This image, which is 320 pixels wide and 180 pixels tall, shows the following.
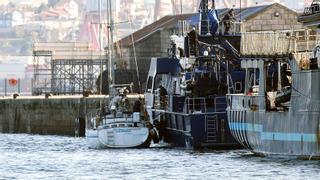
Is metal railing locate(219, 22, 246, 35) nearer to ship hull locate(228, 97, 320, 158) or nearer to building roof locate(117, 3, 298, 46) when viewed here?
ship hull locate(228, 97, 320, 158)

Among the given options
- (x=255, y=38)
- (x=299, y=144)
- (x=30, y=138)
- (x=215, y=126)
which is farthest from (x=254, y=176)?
(x=30, y=138)

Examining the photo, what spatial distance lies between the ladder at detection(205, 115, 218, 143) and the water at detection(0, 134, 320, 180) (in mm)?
1432

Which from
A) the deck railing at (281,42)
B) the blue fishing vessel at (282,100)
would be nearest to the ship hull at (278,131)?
the blue fishing vessel at (282,100)

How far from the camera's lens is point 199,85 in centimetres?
7925

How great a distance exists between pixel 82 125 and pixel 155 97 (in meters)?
23.0

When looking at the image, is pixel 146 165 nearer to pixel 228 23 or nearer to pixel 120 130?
pixel 120 130

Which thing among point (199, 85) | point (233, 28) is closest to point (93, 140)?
point (199, 85)

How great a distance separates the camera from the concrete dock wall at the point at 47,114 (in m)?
113

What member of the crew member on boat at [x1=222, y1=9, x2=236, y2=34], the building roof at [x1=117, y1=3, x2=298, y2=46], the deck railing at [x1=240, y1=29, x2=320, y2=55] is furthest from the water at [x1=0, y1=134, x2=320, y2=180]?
the building roof at [x1=117, y1=3, x2=298, y2=46]

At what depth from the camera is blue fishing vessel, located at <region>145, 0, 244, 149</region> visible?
7775cm

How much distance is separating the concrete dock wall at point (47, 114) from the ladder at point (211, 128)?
30425mm

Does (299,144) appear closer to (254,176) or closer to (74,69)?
(254,176)

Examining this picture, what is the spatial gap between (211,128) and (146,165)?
9908mm

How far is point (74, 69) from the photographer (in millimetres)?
168875
